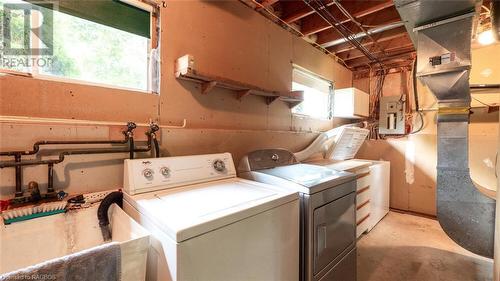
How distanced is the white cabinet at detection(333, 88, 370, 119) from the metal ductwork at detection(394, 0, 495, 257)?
140 cm

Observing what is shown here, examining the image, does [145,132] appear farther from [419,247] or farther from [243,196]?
[419,247]

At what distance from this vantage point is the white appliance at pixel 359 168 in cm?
265

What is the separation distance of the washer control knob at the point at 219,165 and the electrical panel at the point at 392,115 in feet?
10.8

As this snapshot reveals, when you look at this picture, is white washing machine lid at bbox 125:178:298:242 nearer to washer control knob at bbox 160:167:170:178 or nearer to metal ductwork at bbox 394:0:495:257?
washer control knob at bbox 160:167:170:178

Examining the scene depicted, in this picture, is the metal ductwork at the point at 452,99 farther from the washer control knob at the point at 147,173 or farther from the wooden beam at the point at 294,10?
the washer control knob at the point at 147,173

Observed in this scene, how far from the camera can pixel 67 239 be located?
1099 mm

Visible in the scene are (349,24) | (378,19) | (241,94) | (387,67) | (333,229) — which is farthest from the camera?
(387,67)

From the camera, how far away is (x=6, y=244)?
3.10ft

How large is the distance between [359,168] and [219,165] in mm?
1802

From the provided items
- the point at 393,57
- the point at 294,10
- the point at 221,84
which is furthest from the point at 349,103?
the point at 221,84
